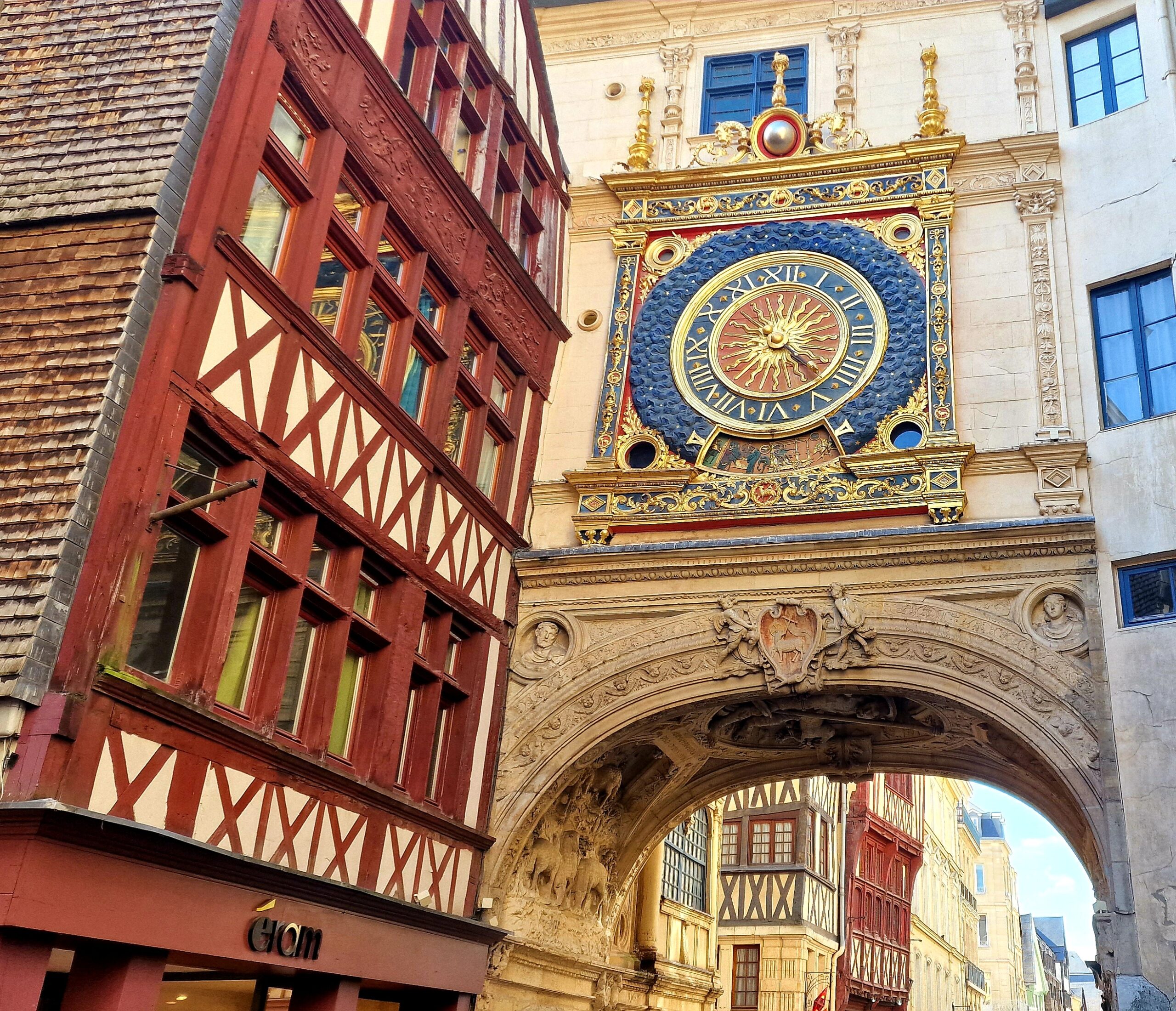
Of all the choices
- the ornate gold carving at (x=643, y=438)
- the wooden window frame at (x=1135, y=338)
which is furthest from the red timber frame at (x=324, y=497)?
the wooden window frame at (x=1135, y=338)

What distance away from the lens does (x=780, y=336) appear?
12828 mm

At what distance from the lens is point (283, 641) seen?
28.5 ft

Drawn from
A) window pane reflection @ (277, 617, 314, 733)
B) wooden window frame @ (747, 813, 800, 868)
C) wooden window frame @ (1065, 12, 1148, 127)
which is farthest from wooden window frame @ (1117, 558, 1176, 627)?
wooden window frame @ (747, 813, 800, 868)

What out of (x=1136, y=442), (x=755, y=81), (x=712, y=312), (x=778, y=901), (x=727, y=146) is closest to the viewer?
(x=1136, y=442)

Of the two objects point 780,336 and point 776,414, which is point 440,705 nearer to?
point 776,414

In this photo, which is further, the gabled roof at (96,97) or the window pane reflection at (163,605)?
the gabled roof at (96,97)

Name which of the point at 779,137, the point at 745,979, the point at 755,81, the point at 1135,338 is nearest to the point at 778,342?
the point at 779,137

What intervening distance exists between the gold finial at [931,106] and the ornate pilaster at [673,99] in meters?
2.75

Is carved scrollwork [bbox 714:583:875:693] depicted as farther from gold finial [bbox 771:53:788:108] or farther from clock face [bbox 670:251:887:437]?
gold finial [bbox 771:53:788:108]

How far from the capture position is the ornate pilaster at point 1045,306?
11391 millimetres

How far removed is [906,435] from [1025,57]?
185 inches

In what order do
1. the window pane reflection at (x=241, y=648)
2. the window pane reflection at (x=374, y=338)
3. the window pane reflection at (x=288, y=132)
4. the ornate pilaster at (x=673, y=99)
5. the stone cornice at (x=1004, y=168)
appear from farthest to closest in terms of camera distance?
1. the ornate pilaster at (x=673, y=99)
2. the stone cornice at (x=1004, y=168)
3. the window pane reflection at (x=374, y=338)
4. the window pane reflection at (x=288, y=132)
5. the window pane reflection at (x=241, y=648)

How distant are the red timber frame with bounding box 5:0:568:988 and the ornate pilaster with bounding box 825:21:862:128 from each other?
388 cm

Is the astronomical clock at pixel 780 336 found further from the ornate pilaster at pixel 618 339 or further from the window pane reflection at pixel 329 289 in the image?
the window pane reflection at pixel 329 289
